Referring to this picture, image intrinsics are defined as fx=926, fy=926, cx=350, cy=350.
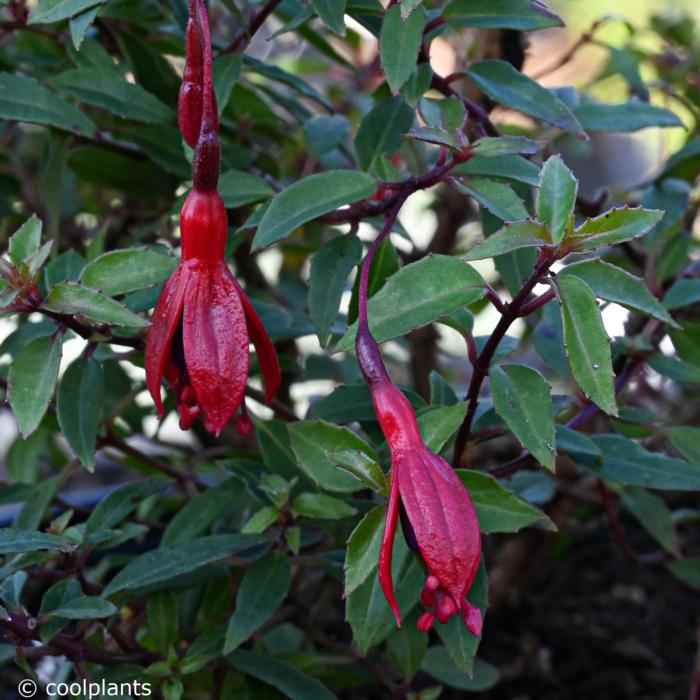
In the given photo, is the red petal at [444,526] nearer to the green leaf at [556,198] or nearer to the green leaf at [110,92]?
the green leaf at [556,198]

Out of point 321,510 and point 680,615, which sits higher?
point 321,510

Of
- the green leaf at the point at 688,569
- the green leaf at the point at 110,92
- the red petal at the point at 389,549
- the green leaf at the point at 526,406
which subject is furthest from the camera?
the green leaf at the point at 688,569

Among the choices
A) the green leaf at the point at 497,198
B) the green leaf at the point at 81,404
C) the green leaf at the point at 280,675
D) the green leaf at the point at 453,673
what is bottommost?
the green leaf at the point at 453,673

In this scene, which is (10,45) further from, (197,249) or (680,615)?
(680,615)

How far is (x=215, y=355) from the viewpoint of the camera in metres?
0.46

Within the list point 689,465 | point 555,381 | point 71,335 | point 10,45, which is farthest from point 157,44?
point 555,381

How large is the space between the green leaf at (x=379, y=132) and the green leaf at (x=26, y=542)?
1.11ft

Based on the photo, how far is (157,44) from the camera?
33.8 inches

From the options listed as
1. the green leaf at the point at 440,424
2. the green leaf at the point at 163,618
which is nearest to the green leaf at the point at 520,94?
the green leaf at the point at 440,424

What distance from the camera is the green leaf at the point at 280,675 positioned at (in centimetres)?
66

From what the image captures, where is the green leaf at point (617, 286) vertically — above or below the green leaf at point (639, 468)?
above

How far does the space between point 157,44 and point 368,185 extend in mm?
388

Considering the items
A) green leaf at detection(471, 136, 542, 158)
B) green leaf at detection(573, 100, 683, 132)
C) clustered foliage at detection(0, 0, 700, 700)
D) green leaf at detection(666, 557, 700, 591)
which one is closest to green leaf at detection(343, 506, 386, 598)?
clustered foliage at detection(0, 0, 700, 700)

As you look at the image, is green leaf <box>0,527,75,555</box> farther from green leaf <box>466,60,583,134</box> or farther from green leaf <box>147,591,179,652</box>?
green leaf <box>466,60,583,134</box>
